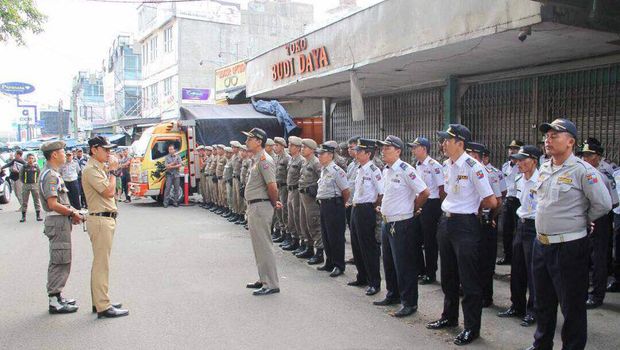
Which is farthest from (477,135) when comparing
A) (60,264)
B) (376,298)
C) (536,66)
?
(60,264)

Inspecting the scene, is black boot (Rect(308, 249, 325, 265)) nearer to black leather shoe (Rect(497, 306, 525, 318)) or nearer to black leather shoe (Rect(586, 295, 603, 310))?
black leather shoe (Rect(497, 306, 525, 318))

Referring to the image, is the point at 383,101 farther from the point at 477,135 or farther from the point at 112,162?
Result: the point at 112,162

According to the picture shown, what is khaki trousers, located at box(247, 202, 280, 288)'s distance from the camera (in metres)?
6.39

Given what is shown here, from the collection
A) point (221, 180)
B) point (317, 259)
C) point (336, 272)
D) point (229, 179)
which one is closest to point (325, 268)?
point (336, 272)

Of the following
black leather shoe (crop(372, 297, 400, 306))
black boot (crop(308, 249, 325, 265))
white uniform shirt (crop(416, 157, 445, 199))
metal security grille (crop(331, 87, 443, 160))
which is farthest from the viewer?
metal security grille (crop(331, 87, 443, 160))

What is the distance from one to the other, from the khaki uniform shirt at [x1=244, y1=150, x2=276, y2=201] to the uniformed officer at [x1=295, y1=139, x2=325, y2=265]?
71.0 inches

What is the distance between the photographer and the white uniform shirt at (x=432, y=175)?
6.84m

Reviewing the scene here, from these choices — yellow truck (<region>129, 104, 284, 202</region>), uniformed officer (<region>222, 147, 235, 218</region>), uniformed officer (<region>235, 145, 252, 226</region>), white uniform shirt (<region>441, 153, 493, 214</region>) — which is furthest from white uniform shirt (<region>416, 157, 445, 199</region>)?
yellow truck (<region>129, 104, 284, 202</region>)

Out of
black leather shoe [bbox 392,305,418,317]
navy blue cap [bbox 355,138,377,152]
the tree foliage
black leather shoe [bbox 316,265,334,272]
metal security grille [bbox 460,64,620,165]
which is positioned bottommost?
black leather shoe [bbox 316,265,334,272]

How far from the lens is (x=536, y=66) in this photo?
903 cm

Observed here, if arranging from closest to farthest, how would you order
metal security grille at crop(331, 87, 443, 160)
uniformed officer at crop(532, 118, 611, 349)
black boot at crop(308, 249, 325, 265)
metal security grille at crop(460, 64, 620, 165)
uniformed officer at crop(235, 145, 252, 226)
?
uniformed officer at crop(532, 118, 611, 349) < metal security grille at crop(460, 64, 620, 165) < black boot at crop(308, 249, 325, 265) < uniformed officer at crop(235, 145, 252, 226) < metal security grille at crop(331, 87, 443, 160)

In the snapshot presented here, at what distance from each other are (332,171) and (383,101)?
6.70 m

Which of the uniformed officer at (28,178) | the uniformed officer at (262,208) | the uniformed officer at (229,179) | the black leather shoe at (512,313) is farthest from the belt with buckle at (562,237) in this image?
the uniformed officer at (28,178)

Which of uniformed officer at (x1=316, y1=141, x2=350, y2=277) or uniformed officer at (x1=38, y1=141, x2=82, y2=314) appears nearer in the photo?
uniformed officer at (x1=38, y1=141, x2=82, y2=314)
